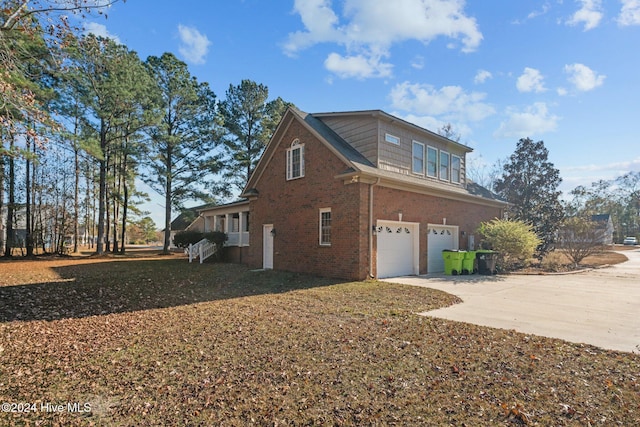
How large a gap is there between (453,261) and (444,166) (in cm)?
492

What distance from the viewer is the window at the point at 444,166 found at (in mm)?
16406

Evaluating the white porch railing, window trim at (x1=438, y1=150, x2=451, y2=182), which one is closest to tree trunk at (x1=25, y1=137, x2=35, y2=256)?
the white porch railing

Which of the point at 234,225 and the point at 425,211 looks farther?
the point at 234,225

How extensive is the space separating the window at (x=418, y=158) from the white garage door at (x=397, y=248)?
2.68 m

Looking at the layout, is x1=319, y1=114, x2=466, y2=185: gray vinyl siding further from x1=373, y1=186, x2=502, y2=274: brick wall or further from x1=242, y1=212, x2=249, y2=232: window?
x1=242, y1=212, x2=249, y2=232: window

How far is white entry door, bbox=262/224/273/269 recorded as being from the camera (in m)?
16.0

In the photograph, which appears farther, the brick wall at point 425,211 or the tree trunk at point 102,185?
the tree trunk at point 102,185

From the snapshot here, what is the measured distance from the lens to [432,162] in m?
15.9

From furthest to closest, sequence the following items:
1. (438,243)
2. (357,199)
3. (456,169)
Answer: (456,169), (438,243), (357,199)

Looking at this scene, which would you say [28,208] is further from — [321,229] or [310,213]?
[321,229]

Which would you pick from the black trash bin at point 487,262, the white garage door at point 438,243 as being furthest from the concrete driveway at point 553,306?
the white garage door at point 438,243

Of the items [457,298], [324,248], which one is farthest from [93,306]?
[457,298]

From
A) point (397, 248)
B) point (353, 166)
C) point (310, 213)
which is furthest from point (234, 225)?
point (353, 166)

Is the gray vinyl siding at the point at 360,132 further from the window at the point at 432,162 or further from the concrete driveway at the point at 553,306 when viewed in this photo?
the concrete driveway at the point at 553,306
